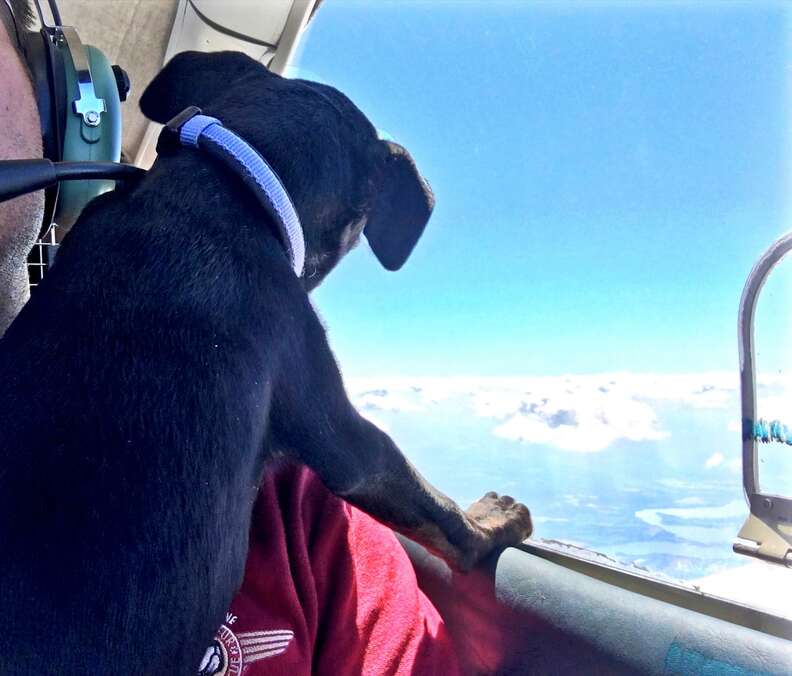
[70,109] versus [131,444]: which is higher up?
[70,109]

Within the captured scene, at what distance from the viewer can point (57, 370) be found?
96 centimetres

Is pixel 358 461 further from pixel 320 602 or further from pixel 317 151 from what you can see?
pixel 317 151

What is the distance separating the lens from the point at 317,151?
1428 mm

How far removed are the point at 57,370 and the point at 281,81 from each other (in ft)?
2.82

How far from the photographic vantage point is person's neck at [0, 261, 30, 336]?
1.30 m

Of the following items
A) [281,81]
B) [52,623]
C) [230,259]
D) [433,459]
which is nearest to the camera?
[52,623]

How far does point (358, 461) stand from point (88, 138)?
754 mm

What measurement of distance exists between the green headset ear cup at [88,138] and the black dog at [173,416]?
65 mm

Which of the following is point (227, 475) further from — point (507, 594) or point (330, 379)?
point (507, 594)

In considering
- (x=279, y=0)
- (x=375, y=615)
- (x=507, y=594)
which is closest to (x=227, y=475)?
(x=375, y=615)

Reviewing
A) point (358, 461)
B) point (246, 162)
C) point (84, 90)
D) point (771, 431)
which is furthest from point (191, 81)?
point (771, 431)

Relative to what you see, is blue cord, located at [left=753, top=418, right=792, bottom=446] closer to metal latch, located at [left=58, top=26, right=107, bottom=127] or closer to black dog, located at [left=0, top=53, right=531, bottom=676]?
black dog, located at [left=0, top=53, right=531, bottom=676]

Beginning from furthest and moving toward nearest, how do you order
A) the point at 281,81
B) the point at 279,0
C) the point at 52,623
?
1. the point at 279,0
2. the point at 281,81
3. the point at 52,623

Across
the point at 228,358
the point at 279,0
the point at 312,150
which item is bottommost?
the point at 228,358
